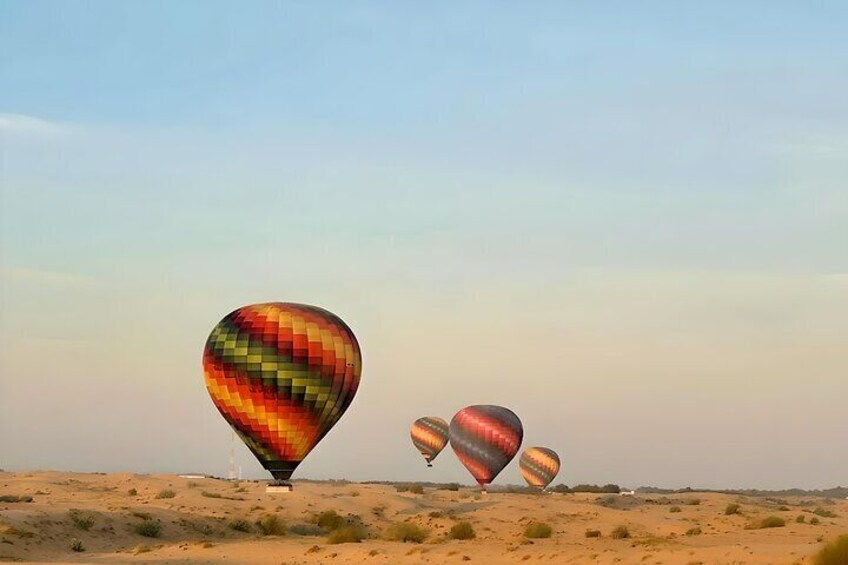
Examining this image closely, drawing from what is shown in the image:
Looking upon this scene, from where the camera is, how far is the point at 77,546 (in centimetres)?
5741

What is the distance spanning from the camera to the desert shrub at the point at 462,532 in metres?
67.5

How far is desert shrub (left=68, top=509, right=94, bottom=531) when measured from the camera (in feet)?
202

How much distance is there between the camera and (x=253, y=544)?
61.4 metres

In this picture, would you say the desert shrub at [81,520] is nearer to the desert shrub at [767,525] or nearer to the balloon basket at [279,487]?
the balloon basket at [279,487]

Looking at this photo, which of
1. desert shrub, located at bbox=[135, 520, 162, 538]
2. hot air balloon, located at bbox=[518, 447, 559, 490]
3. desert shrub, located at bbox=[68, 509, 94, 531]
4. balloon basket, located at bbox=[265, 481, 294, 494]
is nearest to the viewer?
desert shrub, located at bbox=[68, 509, 94, 531]

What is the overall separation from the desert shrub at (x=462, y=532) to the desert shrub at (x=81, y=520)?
19.0 meters

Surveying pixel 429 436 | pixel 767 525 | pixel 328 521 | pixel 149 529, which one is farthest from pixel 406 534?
pixel 429 436

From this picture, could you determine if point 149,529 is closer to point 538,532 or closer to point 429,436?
point 538,532

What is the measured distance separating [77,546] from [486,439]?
6873 cm

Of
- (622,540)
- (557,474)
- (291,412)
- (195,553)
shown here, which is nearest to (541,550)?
(622,540)

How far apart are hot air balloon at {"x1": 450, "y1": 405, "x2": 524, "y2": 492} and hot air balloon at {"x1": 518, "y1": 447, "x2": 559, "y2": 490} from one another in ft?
57.0

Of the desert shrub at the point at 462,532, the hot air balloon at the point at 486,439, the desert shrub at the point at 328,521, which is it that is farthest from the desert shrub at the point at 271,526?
the hot air balloon at the point at 486,439

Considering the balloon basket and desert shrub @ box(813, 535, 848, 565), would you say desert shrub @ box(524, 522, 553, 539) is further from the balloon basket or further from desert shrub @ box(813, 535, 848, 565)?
desert shrub @ box(813, 535, 848, 565)

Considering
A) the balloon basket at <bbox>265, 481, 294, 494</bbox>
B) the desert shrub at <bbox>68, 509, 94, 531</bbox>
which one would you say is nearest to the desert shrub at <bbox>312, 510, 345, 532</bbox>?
the balloon basket at <bbox>265, 481, 294, 494</bbox>
